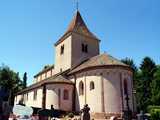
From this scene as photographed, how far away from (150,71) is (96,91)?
3189 cm

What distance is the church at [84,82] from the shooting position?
98.4 ft

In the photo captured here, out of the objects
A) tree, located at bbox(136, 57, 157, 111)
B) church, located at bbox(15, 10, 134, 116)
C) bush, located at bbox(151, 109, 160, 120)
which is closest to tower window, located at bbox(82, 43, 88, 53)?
church, located at bbox(15, 10, 134, 116)

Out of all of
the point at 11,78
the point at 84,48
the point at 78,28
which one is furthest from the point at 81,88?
the point at 11,78

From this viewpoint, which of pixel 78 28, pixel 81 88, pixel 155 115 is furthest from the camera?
pixel 78 28

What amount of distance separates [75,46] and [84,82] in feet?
29.5

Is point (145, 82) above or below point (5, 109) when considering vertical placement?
above

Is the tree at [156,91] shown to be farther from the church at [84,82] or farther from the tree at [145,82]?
the church at [84,82]

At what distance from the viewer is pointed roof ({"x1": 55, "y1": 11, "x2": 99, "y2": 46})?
135 ft

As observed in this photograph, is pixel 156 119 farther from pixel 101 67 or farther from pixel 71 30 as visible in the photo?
pixel 71 30

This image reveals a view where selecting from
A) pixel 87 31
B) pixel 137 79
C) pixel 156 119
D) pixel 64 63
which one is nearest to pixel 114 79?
pixel 156 119

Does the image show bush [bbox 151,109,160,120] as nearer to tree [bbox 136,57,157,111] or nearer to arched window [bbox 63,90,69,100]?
arched window [bbox 63,90,69,100]

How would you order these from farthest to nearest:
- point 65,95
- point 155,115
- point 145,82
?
point 145,82 → point 65,95 → point 155,115

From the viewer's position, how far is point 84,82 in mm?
32406

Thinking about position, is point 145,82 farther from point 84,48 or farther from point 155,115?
point 155,115
